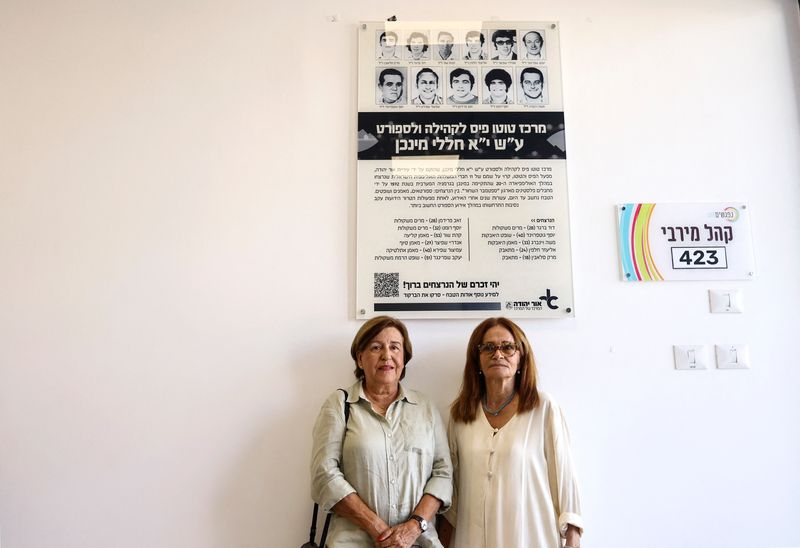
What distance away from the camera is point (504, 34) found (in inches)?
95.8

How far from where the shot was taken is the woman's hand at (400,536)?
5.68ft

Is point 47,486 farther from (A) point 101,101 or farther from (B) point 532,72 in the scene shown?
(B) point 532,72

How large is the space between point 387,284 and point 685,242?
1.32 metres

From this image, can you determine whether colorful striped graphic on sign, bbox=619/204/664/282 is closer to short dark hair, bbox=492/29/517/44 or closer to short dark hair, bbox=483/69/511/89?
short dark hair, bbox=483/69/511/89

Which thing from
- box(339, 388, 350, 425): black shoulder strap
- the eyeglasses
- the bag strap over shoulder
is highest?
the eyeglasses

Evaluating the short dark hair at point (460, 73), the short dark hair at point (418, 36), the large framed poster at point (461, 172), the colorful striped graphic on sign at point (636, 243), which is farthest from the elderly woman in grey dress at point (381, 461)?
the short dark hair at point (418, 36)

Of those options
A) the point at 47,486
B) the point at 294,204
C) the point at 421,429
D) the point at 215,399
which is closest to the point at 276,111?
the point at 294,204

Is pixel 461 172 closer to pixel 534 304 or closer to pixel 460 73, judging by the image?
pixel 460 73

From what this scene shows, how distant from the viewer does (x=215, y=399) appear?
215 cm

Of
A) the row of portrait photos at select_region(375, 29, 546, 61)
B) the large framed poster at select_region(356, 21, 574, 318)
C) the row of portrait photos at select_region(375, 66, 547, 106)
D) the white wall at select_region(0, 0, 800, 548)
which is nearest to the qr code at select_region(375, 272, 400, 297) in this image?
the large framed poster at select_region(356, 21, 574, 318)

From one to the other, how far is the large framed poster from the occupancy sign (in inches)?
11.4

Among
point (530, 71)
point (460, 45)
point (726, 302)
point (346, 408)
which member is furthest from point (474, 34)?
point (346, 408)

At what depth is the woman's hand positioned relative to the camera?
173 cm

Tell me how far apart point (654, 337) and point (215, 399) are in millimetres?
1863
